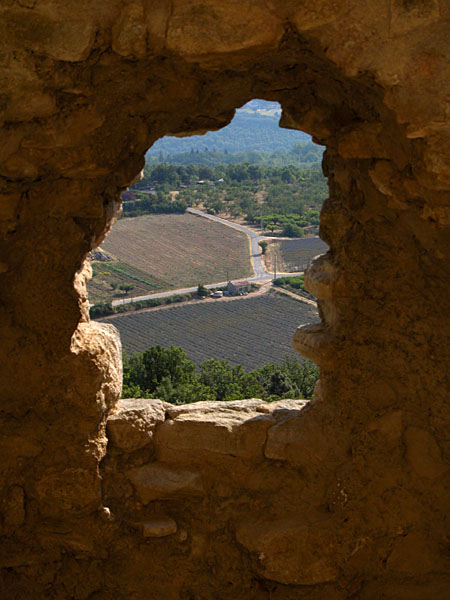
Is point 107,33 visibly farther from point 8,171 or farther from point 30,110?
point 8,171

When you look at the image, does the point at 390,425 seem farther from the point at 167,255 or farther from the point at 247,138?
the point at 247,138

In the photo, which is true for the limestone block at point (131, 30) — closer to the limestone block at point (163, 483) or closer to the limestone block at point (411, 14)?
the limestone block at point (411, 14)

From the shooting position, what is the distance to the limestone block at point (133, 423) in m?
4.27

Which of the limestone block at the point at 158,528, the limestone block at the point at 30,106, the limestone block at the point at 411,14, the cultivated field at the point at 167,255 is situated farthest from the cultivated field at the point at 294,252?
the limestone block at the point at 411,14

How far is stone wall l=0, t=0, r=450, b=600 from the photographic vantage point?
356cm

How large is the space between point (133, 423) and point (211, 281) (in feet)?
103

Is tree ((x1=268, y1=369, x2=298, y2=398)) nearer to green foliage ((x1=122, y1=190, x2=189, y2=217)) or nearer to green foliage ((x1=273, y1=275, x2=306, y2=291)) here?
green foliage ((x1=273, y1=275, x2=306, y2=291))

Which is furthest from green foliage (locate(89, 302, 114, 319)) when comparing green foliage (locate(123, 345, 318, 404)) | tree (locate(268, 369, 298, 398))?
tree (locate(268, 369, 298, 398))

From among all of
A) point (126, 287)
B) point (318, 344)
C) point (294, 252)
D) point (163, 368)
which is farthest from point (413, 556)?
point (294, 252)

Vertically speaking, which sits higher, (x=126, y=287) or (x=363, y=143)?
(x=363, y=143)

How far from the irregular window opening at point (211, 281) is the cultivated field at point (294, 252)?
8 cm

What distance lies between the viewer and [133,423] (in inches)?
169

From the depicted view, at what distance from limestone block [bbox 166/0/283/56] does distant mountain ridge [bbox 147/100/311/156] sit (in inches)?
5946

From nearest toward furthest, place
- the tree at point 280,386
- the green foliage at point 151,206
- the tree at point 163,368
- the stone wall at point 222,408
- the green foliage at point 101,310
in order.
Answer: the stone wall at point 222,408
the tree at point 163,368
the tree at point 280,386
the green foliage at point 101,310
the green foliage at point 151,206
